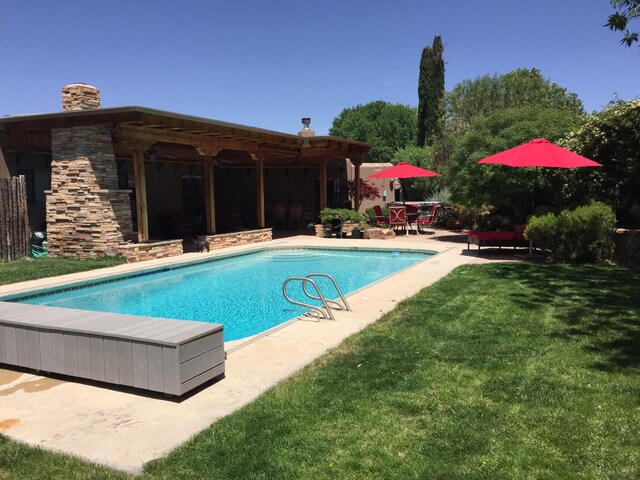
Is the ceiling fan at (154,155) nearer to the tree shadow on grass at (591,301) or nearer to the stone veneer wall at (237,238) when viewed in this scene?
the stone veneer wall at (237,238)

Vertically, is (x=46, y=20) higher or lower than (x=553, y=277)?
higher

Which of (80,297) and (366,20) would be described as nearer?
(80,297)

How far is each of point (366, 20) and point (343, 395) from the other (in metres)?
21.9

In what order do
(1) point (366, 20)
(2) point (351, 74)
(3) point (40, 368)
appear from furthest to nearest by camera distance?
(2) point (351, 74) → (1) point (366, 20) → (3) point (40, 368)

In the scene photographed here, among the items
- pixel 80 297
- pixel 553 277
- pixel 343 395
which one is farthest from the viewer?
pixel 80 297

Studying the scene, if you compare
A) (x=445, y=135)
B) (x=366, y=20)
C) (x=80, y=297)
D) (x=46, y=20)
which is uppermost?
(x=366, y=20)

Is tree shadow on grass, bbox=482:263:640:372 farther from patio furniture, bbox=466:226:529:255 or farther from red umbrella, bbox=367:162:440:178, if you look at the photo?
red umbrella, bbox=367:162:440:178

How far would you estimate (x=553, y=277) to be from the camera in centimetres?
836

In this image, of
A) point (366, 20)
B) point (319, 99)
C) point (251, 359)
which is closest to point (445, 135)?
point (366, 20)

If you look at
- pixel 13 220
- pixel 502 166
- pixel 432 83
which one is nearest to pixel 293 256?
Answer: pixel 502 166

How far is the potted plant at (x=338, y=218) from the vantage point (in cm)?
1739

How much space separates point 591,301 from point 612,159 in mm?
5884

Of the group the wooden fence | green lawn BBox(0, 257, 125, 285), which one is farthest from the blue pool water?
the wooden fence

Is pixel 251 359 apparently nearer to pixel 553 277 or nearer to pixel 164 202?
pixel 553 277
